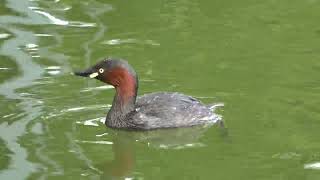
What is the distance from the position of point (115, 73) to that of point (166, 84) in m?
0.98

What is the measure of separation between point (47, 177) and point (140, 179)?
0.72 meters

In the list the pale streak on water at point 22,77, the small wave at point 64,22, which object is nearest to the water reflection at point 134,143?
the pale streak on water at point 22,77

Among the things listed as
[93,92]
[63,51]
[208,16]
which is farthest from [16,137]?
[208,16]

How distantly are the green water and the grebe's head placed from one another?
0.34 meters

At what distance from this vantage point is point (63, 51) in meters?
11.8

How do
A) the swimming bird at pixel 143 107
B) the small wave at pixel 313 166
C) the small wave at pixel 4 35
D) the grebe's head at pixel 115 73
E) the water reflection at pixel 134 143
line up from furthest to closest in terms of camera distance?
the small wave at pixel 4 35 < the grebe's head at pixel 115 73 < the swimming bird at pixel 143 107 < the water reflection at pixel 134 143 < the small wave at pixel 313 166

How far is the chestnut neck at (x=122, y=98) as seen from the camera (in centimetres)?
948

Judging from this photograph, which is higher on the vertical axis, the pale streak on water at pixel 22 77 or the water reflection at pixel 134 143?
the pale streak on water at pixel 22 77

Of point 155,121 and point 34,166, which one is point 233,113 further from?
point 34,166

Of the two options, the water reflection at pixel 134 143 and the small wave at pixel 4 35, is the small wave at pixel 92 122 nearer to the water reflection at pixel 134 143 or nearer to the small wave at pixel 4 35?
the water reflection at pixel 134 143

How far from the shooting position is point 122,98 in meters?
9.57

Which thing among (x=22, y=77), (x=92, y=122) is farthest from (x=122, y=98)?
(x=22, y=77)

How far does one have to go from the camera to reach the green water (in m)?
8.39

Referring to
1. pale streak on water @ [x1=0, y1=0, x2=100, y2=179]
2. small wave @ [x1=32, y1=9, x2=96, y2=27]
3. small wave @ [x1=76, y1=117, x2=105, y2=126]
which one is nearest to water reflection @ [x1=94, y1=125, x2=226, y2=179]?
small wave @ [x1=76, y1=117, x2=105, y2=126]
